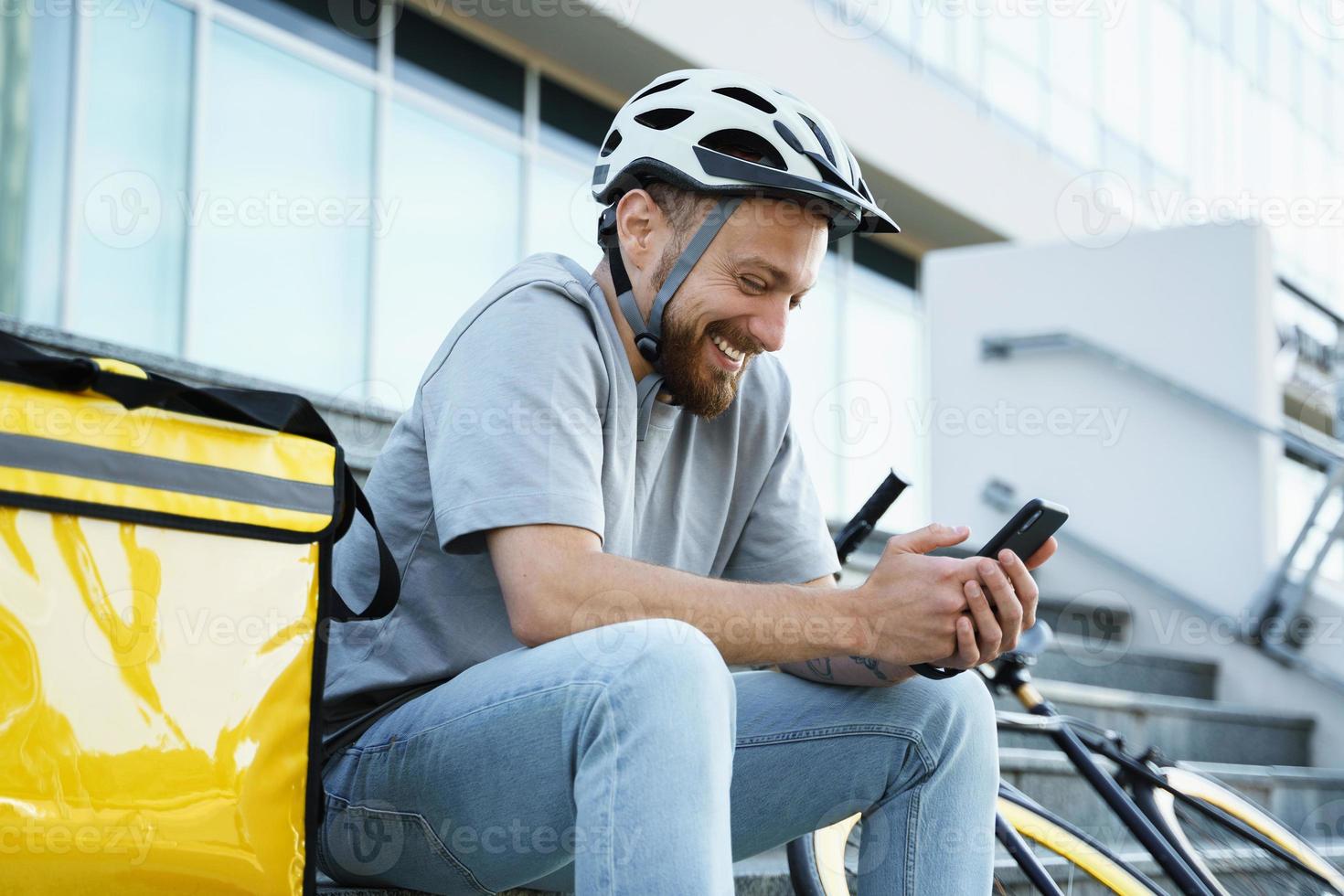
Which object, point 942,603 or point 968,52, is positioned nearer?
point 942,603

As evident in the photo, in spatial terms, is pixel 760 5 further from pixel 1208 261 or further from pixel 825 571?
pixel 825 571

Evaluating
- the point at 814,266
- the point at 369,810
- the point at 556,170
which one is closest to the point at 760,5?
the point at 556,170

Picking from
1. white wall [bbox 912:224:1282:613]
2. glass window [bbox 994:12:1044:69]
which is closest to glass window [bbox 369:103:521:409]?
white wall [bbox 912:224:1282:613]

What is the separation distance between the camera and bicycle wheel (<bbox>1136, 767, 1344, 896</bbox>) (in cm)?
252

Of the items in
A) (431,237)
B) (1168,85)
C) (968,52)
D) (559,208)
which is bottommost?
(431,237)

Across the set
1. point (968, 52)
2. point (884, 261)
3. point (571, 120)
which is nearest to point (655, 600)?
point (571, 120)

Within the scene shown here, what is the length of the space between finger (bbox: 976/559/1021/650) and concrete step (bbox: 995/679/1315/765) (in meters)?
2.18

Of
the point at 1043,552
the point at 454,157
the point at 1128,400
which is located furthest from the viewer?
the point at 454,157

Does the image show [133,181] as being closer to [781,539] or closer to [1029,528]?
[781,539]

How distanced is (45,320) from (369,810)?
454 cm

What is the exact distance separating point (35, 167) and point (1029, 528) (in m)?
5.03

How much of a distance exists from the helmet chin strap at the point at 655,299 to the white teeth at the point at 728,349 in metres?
0.09

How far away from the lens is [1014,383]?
6316mm

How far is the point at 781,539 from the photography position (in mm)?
2051
